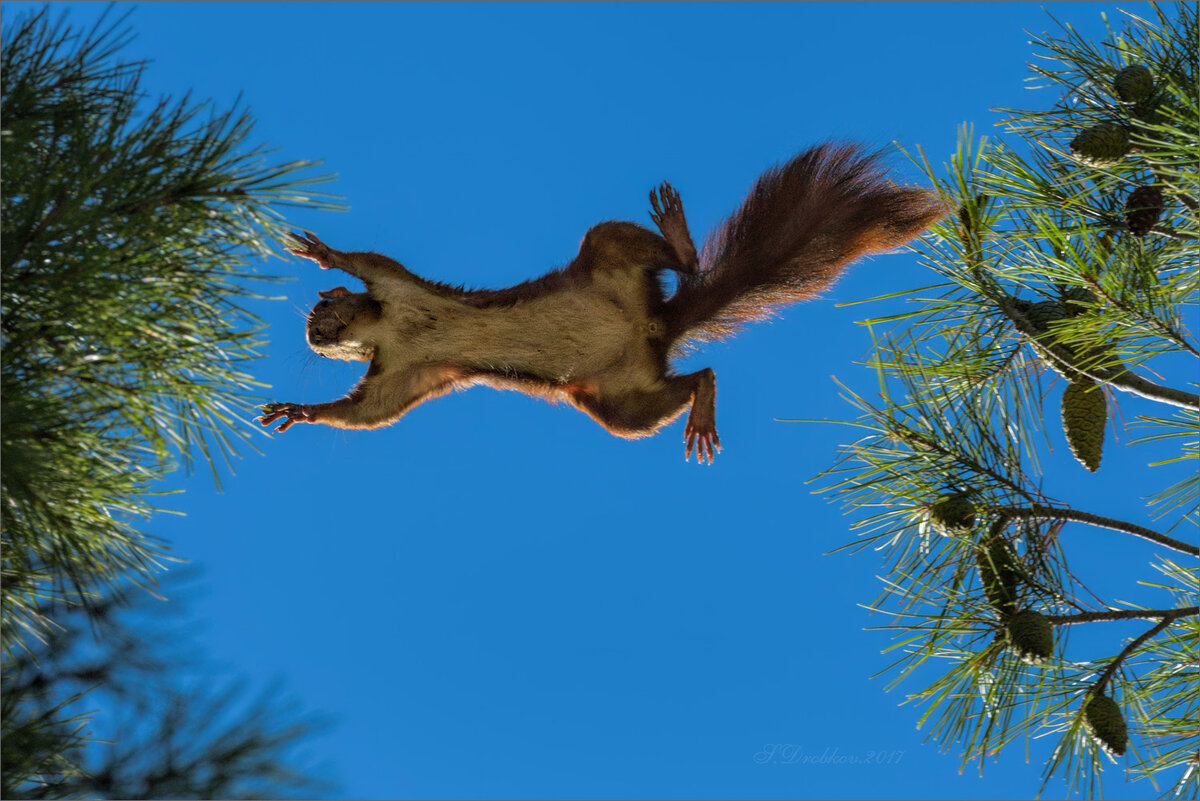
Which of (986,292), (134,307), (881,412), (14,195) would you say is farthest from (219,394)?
(986,292)

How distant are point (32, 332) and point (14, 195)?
0.25 m

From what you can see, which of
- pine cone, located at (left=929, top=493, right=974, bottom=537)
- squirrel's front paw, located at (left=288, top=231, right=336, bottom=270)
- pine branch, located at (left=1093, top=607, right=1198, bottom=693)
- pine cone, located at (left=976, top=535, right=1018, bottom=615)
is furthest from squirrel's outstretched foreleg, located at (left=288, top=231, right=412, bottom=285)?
pine branch, located at (left=1093, top=607, right=1198, bottom=693)

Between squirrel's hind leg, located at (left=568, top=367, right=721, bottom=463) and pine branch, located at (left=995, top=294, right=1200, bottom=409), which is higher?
squirrel's hind leg, located at (left=568, top=367, right=721, bottom=463)

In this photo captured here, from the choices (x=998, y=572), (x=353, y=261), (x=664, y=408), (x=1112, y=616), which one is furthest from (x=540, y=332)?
(x=1112, y=616)

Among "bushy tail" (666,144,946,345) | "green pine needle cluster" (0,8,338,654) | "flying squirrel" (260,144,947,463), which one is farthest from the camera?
"flying squirrel" (260,144,947,463)

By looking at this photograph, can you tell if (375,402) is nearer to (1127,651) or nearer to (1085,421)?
(1085,421)

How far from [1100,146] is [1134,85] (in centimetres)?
22

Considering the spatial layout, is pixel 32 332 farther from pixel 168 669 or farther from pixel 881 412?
pixel 881 412

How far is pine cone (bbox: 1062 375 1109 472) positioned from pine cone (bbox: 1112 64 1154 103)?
60cm

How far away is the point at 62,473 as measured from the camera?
6.42 feet

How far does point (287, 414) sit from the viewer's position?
3121 mm

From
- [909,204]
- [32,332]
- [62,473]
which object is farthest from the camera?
[909,204]

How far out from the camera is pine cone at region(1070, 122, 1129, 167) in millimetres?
2006

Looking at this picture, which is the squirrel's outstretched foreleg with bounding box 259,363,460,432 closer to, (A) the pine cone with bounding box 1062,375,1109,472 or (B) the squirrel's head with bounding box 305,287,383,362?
(B) the squirrel's head with bounding box 305,287,383,362
